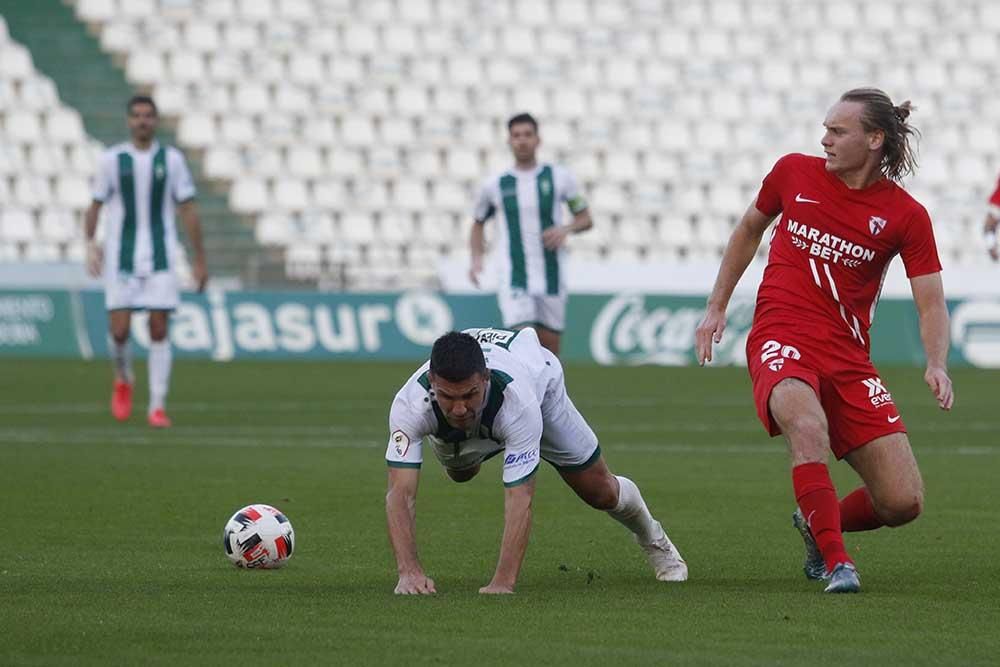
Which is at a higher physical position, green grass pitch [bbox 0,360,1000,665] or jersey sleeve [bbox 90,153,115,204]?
jersey sleeve [bbox 90,153,115,204]

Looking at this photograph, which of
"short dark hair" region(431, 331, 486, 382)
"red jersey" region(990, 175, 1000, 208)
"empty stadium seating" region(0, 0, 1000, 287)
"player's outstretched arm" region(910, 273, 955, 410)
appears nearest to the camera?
"short dark hair" region(431, 331, 486, 382)

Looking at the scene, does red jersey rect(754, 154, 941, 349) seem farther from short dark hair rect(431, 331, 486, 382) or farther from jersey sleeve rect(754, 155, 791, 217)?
short dark hair rect(431, 331, 486, 382)

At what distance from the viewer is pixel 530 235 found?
15641 millimetres

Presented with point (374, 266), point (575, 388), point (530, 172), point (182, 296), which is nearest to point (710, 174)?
point (374, 266)

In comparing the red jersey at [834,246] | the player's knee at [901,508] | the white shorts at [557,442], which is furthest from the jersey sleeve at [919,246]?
the white shorts at [557,442]

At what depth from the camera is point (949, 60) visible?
113ft

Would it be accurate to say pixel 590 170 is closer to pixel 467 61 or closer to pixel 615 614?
pixel 467 61

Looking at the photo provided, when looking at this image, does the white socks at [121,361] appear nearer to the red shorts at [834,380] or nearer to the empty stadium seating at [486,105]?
the red shorts at [834,380]

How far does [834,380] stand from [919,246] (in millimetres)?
605

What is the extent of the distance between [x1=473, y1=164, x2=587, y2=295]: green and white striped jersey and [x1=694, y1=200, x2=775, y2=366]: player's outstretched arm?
8073 millimetres

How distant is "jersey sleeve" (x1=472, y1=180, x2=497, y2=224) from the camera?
15516mm

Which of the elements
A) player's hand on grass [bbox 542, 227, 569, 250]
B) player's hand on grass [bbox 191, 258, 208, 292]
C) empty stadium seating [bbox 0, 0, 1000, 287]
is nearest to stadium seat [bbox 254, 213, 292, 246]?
empty stadium seating [bbox 0, 0, 1000, 287]

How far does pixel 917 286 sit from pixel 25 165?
959 inches

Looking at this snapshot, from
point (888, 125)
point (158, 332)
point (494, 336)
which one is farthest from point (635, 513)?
point (158, 332)
